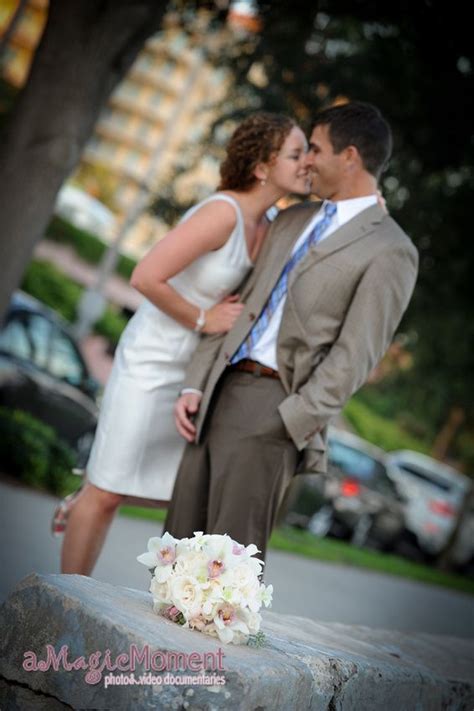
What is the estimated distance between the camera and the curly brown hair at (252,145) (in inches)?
177

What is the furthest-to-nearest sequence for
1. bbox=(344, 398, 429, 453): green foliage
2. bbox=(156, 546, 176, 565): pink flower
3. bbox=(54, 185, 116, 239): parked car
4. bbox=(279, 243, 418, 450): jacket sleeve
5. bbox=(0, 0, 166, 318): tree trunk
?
bbox=(54, 185, 116, 239): parked car < bbox=(344, 398, 429, 453): green foliage < bbox=(0, 0, 166, 318): tree trunk < bbox=(279, 243, 418, 450): jacket sleeve < bbox=(156, 546, 176, 565): pink flower

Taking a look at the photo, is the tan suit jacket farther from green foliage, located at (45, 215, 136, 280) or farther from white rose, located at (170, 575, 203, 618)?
green foliage, located at (45, 215, 136, 280)

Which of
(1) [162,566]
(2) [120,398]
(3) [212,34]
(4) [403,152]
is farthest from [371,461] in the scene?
(1) [162,566]

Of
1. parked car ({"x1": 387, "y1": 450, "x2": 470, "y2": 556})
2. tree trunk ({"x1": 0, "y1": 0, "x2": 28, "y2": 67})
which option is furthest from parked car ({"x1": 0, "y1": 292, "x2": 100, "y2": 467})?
tree trunk ({"x1": 0, "y1": 0, "x2": 28, "y2": 67})

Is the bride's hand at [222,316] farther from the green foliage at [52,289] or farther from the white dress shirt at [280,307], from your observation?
the green foliage at [52,289]

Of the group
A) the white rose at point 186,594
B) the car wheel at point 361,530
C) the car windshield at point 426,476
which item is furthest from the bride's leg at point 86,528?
the car windshield at point 426,476

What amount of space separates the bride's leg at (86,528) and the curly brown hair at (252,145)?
4.81 ft

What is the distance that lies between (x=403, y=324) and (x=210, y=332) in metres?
9.48

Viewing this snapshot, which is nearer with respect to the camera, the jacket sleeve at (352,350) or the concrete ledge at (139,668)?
the concrete ledge at (139,668)

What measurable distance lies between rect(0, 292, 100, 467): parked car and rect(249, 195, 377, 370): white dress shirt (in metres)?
6.98

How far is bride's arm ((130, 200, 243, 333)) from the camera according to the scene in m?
4.35

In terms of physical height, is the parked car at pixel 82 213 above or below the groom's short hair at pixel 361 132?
below

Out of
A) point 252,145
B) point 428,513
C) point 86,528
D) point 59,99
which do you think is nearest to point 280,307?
point 252,145

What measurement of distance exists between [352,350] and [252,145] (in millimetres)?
1039
